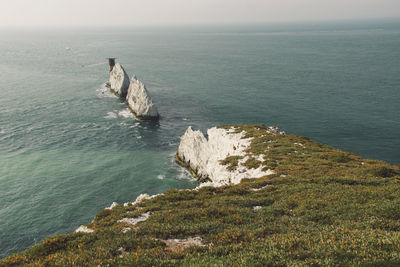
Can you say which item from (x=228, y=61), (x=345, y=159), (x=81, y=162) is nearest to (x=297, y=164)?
(x=345, y=159)

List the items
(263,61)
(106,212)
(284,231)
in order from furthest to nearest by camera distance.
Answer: (263,61) < (106,212) < (284,231)

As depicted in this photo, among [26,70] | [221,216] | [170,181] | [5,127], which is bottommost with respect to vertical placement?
[170,181]

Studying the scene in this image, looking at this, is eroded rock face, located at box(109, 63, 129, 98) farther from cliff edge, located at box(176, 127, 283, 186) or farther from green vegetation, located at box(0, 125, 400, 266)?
green vegetation, located at box(0, 125, 400, 266)

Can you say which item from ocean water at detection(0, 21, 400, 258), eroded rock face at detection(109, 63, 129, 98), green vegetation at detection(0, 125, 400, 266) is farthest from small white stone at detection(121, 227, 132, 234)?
eroded rock face at detection(109, 63, 129, 98)

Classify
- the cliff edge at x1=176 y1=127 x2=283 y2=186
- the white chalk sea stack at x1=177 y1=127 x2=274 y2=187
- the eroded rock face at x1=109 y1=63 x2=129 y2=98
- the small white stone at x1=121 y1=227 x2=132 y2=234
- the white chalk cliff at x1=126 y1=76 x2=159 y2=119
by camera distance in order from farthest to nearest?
the eroded rock face at x1=109 y1=63 x2=129 y2=98 < the white chalk cliff at x1=126 y1=76 x2=159 y2=119 < the white chalk sea stack at x1=177 y1=127 x2=274 y2=187 < the cliff edge at x1=176 y1=127 x2=283 y2=186 < the small white stone at x1=121 y1=227 x2=132 y2=234

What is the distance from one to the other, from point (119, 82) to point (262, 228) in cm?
9798

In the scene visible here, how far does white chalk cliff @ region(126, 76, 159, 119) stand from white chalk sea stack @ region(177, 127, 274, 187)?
2536cm

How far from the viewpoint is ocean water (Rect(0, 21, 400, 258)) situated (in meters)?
42.8

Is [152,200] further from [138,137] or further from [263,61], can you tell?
[263,61]

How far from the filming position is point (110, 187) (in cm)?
4541

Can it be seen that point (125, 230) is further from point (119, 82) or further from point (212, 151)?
point (119, 82)

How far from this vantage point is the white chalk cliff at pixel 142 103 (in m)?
77.6

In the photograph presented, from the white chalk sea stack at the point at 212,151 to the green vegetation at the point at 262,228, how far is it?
12907 mm

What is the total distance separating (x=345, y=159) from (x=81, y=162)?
157ft
